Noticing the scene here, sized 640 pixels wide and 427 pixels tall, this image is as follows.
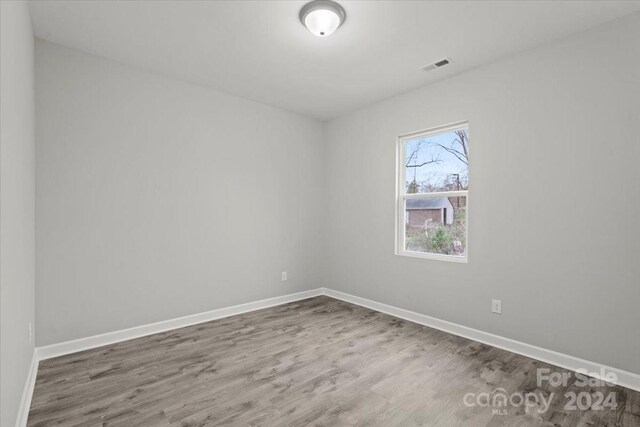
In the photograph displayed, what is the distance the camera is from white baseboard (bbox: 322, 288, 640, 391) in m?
2.27

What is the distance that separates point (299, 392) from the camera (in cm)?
215

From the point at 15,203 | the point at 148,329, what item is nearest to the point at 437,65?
the point at 15,203

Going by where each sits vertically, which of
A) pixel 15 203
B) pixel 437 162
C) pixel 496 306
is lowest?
pixel 496 306

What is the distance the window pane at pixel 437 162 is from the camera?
334cm

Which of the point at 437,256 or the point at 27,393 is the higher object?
the point at 437,256

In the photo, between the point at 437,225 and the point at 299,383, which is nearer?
the point at 299,383

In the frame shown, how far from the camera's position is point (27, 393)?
205 centimetres

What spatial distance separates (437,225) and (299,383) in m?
2.27

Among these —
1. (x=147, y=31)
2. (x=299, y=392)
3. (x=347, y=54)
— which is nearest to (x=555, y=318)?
(x=299, y=392)

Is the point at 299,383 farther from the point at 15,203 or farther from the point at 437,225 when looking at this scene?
the point at 437,225

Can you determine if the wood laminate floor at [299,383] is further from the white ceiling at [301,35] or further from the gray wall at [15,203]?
the white ceiling at [301,35]

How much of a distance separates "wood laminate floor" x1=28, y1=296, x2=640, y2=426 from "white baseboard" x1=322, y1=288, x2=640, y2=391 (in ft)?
0.34

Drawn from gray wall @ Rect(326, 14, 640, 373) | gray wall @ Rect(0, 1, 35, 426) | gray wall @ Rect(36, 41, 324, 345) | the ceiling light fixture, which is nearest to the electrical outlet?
gray wall @ Rect(326, 14, 640, 373)

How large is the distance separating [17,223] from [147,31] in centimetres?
178
